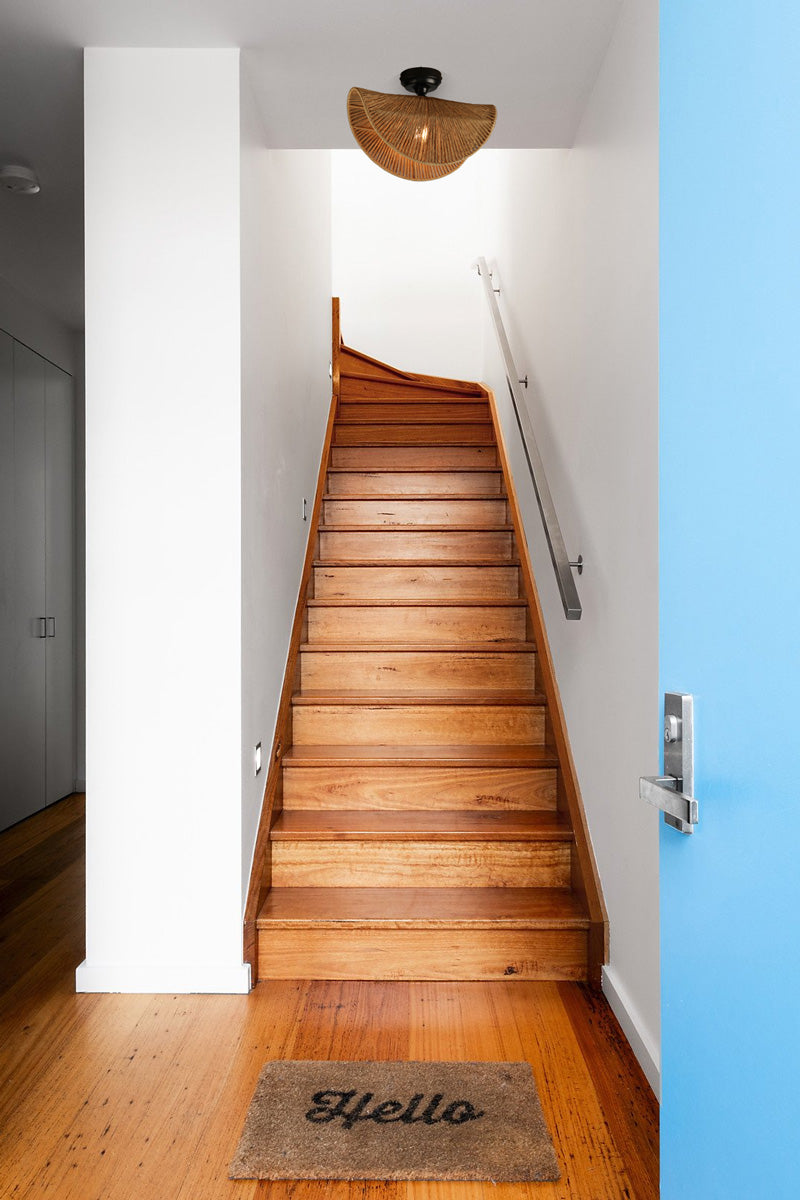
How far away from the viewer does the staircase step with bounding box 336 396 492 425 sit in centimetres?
497

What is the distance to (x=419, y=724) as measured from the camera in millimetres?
3148

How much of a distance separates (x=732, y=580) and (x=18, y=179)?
323 centimetres

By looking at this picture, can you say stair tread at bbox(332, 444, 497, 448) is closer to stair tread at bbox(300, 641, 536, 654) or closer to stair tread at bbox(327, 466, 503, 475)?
stair tread at bbox(327, 466, 503, 475)

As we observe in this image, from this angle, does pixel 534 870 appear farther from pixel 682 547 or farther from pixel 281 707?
pixel 682 547

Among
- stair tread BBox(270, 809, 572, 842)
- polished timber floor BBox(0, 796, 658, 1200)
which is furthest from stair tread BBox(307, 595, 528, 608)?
polished timber floor BBox(0, 796, 658, 1200)

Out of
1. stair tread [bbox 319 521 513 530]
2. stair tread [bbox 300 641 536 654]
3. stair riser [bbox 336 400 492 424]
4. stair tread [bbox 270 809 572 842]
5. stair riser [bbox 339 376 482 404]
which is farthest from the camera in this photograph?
stair riser [bbox 339 376 482 404]

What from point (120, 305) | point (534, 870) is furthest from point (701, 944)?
point (120, 305)

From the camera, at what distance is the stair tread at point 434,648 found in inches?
132

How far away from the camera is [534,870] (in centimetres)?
262

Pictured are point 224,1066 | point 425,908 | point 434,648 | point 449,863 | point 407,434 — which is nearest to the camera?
point 224,1066

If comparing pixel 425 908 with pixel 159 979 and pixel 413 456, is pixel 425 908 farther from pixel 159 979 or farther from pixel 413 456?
pixel 413 456

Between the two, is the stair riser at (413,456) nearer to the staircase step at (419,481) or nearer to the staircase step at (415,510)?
the staircase step at (419,481)

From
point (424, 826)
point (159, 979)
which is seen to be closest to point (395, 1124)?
point (159, 979)

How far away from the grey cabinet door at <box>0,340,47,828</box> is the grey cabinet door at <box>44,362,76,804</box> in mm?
82
